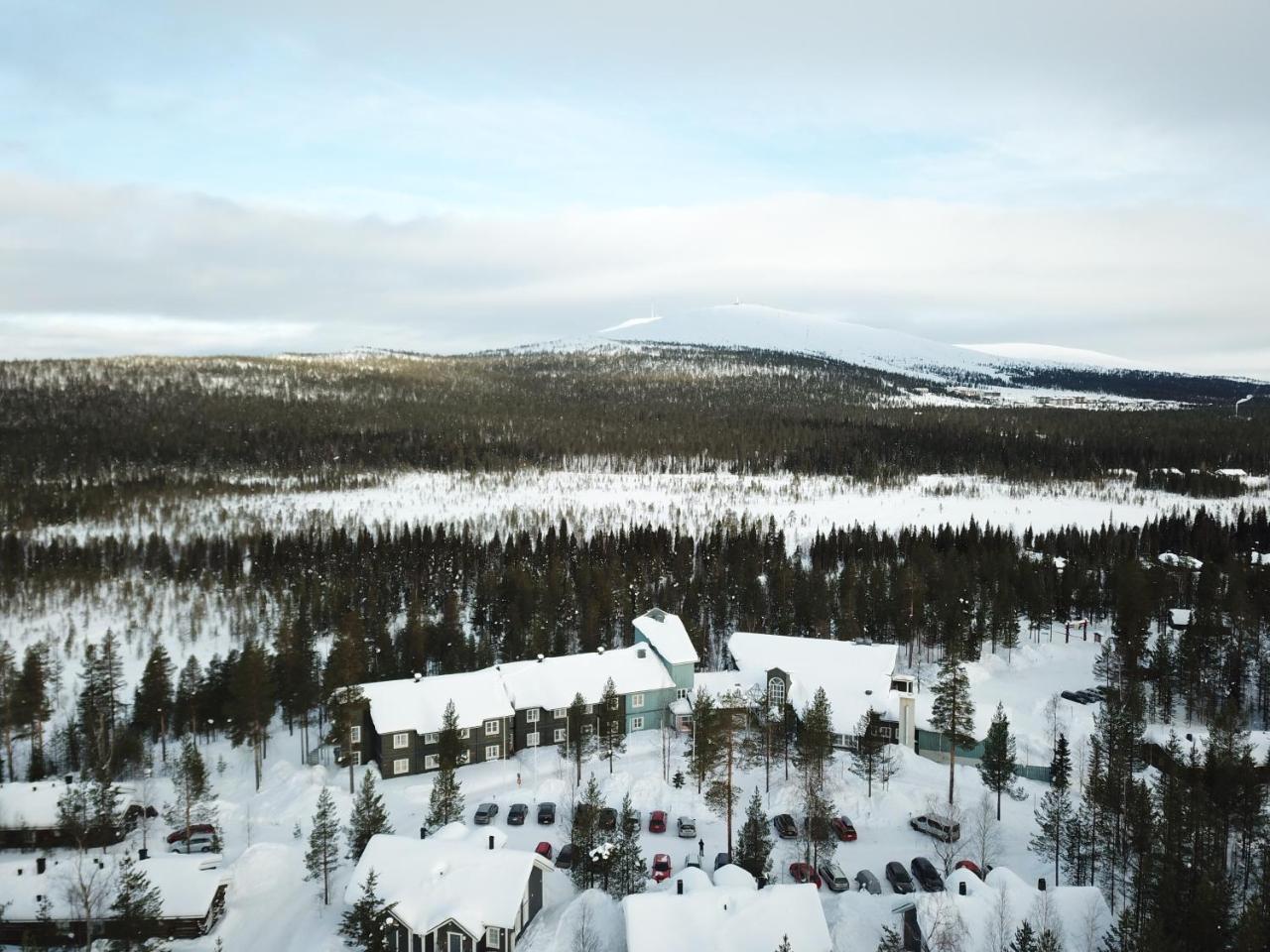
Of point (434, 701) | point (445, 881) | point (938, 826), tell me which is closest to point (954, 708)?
point (938, 826)

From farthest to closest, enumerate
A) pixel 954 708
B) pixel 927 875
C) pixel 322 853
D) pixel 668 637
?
pixel 668 637 < pixel 954 708 < pixel 927 875 < pixel 322 853

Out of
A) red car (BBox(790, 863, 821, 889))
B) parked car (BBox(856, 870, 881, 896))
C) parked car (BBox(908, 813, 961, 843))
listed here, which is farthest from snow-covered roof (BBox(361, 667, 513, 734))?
parked car (BBox(908, 813, 961, 843))

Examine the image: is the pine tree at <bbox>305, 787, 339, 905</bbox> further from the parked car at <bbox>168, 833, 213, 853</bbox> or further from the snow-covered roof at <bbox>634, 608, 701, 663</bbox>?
the snow-covered roof at <bbox>634, 608, 701, 663</bbox>

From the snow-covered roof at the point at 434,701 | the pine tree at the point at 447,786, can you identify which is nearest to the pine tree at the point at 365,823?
the pine tree at the point at 447,786

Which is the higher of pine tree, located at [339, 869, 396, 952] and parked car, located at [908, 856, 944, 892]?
pine tree, located at [339, 869, 396, 952]

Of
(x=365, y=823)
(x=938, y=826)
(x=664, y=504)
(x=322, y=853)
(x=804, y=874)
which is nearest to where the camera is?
(x=322, y=853)

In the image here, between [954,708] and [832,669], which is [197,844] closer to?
[832,669]
